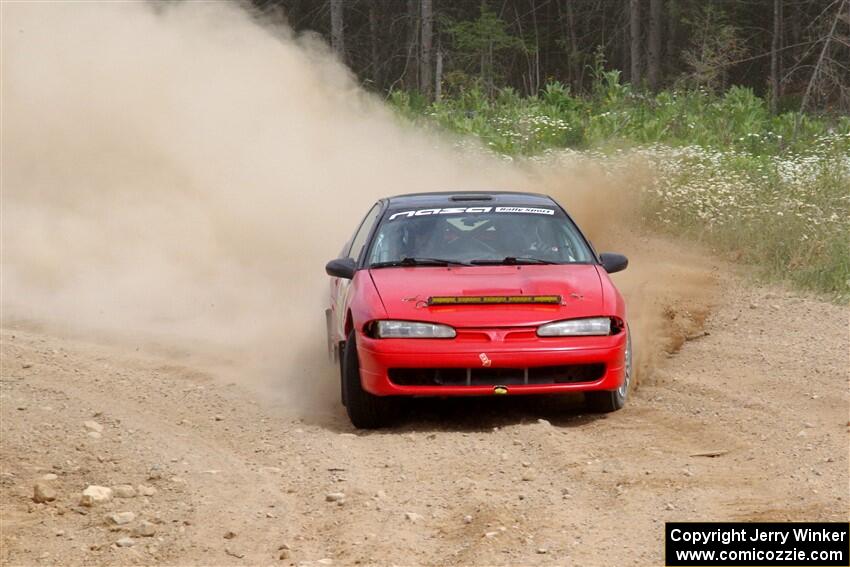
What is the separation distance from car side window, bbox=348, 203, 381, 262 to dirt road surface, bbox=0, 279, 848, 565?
50.7 inches

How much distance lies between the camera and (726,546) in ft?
19.1

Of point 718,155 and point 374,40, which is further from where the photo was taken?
point 374,40

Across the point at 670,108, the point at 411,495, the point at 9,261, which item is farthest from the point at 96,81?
the point at 411,495

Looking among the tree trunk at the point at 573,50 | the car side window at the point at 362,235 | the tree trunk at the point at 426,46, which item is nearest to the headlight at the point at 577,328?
the car side window at the point at 362,235

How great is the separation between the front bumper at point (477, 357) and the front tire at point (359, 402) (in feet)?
0.42

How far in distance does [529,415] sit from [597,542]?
2990mm

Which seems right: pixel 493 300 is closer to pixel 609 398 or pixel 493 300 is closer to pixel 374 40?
pixel 609 398

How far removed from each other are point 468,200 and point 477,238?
1.59 ft

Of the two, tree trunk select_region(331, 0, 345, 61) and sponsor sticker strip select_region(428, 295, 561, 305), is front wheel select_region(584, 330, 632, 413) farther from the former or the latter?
tree trunk select_region(331, 0, 345, 61)

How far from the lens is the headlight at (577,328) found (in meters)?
8.49

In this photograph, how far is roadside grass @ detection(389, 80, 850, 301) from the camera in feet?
48.1

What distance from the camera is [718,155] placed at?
725 inches

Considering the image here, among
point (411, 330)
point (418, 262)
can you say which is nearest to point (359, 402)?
point (411, 330)

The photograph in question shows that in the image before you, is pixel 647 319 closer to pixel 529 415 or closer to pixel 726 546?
pixel 529 415
